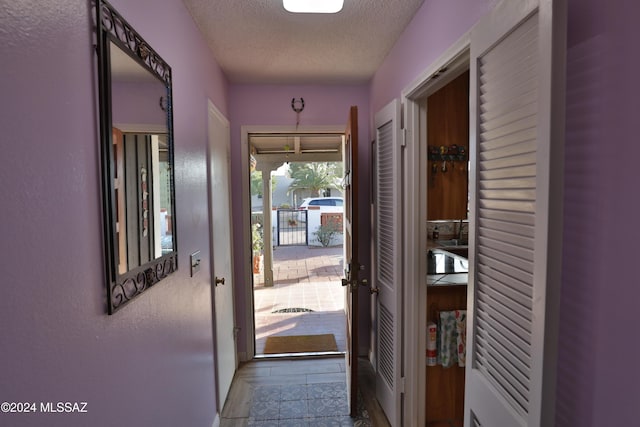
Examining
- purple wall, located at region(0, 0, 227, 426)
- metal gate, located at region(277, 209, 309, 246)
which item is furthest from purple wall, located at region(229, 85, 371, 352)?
metal gate, located at region(277, 209, 309, 246)

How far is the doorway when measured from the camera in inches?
138

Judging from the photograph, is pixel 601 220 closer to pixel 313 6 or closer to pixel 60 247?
pixel 60 247

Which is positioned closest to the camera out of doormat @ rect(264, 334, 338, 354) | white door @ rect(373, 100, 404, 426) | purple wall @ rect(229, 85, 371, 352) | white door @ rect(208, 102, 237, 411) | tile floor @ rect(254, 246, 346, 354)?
white door @ rect(373, 100, 404, 426)

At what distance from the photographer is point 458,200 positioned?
2473 mm

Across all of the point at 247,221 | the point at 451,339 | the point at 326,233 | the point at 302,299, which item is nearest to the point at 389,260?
the point at 451,339

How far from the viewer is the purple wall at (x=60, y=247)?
628mm

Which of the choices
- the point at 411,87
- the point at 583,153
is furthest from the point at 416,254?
the point at 583,153

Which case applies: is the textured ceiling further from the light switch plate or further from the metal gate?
the metal gate

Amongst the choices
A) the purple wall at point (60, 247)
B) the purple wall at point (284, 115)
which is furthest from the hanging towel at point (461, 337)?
the purple wall at point (60, 247)

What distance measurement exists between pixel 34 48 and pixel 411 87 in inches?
64.3

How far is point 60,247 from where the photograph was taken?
76cm

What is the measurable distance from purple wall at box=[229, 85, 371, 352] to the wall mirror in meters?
1.54

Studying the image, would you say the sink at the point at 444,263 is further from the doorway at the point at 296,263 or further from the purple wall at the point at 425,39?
the doorway at the point at 296,263

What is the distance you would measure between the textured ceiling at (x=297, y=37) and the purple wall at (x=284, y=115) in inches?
6.3
